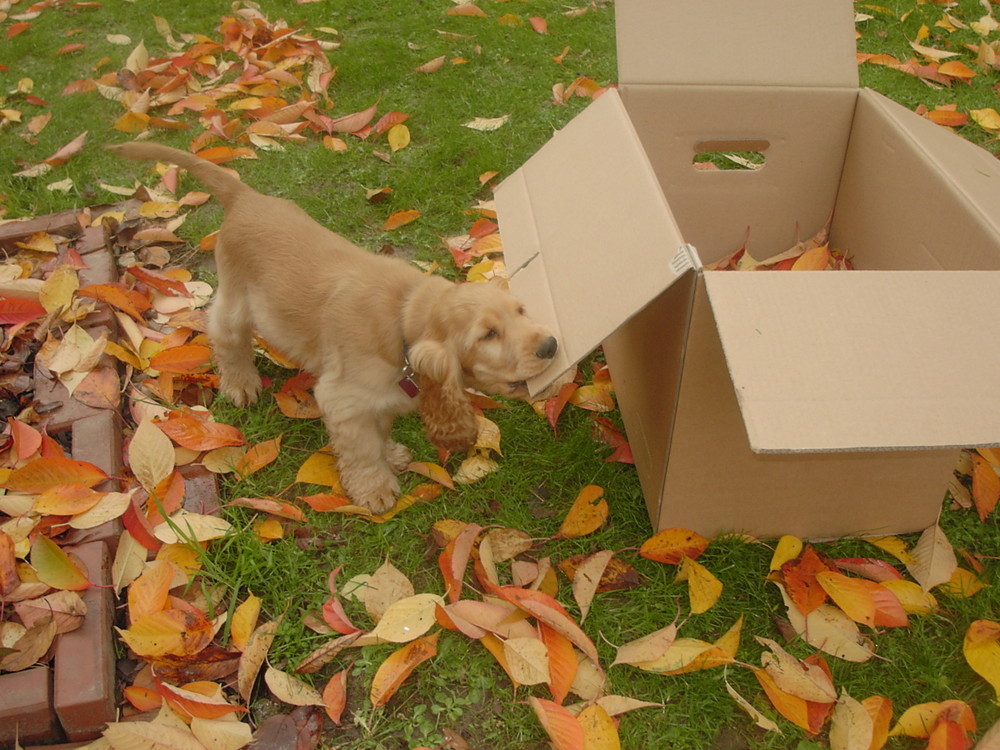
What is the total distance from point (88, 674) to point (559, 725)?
4.07ft

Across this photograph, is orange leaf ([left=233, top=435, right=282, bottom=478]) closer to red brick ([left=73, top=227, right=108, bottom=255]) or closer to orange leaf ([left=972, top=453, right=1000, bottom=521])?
red brick ([left=73, top=227, right=108, bottom=255])

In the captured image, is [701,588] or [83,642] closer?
[83,642]

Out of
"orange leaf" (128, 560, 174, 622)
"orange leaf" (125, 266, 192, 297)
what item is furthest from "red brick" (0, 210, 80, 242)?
"orange leaf" (128, 560, 174, 622)

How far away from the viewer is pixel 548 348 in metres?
2.04

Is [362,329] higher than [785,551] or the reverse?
higher

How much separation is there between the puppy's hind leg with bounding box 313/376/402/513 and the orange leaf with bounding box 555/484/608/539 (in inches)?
24.2

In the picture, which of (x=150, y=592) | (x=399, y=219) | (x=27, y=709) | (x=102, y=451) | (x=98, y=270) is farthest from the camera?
(x=399, y=219)

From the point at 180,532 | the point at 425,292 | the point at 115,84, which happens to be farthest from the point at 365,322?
the point at 115,84

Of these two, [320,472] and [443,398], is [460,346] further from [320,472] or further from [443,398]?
[320,472]

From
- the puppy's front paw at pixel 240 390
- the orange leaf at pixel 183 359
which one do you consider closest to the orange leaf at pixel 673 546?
the puppy's front paw at pixel 240 390

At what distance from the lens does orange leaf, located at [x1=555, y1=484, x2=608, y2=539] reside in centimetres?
245

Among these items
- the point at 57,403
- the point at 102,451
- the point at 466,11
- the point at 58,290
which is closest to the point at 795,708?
the point at 102,451

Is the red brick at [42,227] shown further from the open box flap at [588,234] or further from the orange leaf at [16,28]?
the orange leaf at [16,28]

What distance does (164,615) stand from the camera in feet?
6.83
